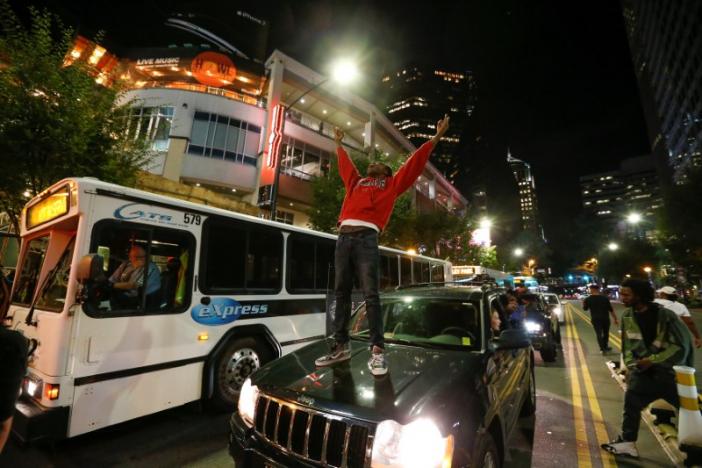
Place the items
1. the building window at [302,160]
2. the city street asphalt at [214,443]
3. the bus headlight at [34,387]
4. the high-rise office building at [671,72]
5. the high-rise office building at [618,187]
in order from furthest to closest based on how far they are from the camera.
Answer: the high-rise office building at [618,187] → the high-rise office building at [671,72] → the building window at [302,160] → the city street asphalt at [214,443] → the bus headlight at [34,387]

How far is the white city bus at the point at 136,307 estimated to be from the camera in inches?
137

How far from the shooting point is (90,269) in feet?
10.6

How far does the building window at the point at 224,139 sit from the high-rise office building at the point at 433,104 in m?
92.4

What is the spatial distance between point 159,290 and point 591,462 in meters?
5.65

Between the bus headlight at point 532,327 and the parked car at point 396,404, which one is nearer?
the parked car at point 396,404

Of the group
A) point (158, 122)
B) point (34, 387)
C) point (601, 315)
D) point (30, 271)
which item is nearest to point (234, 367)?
point (34, 387)

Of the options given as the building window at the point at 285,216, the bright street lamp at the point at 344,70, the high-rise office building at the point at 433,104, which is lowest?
the building window at the point at 285,216

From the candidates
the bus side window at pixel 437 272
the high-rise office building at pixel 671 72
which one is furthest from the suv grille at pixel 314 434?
the high-rise office building at pixel 671 72

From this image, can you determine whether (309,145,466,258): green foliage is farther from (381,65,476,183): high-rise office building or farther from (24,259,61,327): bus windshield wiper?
(381,65,476,183): high-rise office building

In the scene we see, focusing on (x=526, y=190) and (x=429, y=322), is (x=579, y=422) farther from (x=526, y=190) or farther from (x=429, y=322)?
(x=526, y=190)

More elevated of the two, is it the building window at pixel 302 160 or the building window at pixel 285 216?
the building window at pixel 302 160

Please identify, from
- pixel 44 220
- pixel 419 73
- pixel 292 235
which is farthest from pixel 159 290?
pixel 419 73

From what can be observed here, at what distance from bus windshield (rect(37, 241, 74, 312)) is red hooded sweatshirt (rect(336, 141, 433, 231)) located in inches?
133

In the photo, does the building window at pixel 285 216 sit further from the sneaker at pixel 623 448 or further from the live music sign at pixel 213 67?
the sneaker at pixel 623 448
